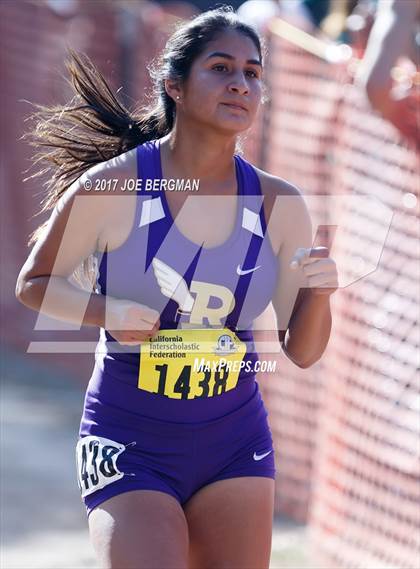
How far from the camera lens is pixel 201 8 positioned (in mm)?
9609

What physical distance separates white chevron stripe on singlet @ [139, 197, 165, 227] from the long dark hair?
0.38 meters

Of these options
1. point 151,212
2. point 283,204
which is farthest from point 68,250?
point 283,204

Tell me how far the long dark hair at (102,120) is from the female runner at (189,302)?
0.03 metres

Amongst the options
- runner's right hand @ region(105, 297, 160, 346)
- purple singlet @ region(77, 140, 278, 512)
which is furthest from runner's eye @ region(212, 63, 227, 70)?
runner's right hand @ region(105, 297, 160, 346)

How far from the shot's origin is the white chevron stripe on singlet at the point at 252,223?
3461 mm

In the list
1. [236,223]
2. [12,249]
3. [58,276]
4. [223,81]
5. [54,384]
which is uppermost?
[223,81]

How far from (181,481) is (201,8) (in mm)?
6760

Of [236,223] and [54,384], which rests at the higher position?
[236,223]

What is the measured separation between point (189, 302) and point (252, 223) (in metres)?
0.28

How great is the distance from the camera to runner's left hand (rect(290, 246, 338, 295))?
3263 mm

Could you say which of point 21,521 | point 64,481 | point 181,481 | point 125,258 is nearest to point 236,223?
point 125,258

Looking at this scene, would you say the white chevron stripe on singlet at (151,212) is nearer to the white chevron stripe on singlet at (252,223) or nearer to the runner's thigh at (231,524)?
the white chevron stripe on singlet at (252,223)

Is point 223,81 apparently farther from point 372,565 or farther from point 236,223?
point 372,565

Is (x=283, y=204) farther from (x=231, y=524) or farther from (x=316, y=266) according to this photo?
(x=231, y=524)
